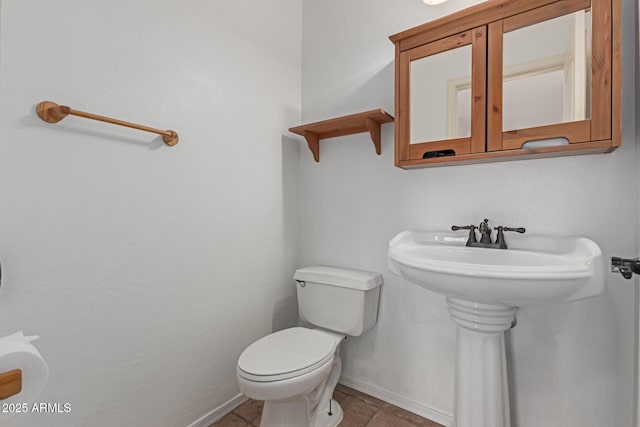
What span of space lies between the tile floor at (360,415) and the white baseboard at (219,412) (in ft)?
0.06

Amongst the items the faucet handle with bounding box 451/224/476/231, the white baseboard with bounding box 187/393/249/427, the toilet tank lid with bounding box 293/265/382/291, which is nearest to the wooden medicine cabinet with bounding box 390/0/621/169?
the faucet handle with bounding box 451/224/476/231

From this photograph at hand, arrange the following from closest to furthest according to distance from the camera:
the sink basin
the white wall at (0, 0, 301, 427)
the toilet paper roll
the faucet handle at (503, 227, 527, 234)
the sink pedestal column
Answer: the toilet paper roll, the sink basin, the white wall at (0, 0, 301, 427), the sink pedestal column, the faucet handle at (503, 227, 527, 234)

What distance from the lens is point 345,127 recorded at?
162 cm

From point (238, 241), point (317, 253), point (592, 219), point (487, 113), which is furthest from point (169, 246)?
point (592, 219)

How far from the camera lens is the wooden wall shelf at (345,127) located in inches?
57.6

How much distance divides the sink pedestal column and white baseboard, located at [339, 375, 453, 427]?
1.23 feet

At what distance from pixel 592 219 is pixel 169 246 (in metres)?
1.66

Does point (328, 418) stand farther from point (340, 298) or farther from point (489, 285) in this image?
point (489, 285)

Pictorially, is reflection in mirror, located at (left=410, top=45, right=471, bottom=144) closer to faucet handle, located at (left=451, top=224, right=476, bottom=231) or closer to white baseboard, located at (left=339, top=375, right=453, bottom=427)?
faucet handle, located at (left=451, top=224, right=476, bottom=231)

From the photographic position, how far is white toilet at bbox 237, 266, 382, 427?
1.11 meters

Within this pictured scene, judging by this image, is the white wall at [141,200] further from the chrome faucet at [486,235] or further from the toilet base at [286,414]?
the chrome faucet at [486,235]

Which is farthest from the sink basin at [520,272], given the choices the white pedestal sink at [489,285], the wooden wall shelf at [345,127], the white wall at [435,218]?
the wooden wall shelf at [345,127]

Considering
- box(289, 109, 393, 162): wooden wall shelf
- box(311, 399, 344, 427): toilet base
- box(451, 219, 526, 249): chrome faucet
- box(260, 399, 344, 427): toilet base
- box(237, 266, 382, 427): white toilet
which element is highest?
box(289, 109, 393, 162): wooden wall shelf

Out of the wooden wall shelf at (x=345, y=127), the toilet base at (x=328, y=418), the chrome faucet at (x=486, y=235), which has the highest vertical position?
the wooden wall shelf at (x=345, y=127)
